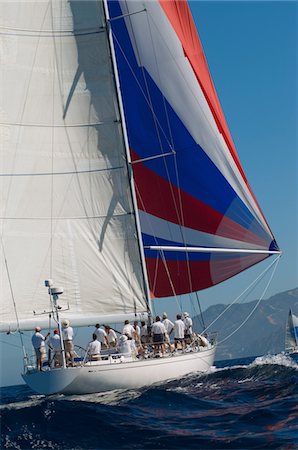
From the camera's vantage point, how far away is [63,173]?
60.7 ft

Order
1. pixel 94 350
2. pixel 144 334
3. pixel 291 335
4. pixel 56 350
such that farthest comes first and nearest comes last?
pixel 291 335, pixel 144 334, pixel 56 350, pixel 94 350

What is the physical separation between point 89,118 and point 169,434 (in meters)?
9.91

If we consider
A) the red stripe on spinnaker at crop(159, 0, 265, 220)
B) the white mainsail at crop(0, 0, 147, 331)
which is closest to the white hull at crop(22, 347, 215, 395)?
the white mainsail at crop(0, 0, 147, 331)

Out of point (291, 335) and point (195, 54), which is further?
point (291, 335)

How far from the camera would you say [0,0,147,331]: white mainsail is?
18016 millimetres

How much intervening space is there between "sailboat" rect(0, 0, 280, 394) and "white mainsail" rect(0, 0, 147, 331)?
29 mm

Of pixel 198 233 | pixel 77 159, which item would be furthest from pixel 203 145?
pixel 77 159

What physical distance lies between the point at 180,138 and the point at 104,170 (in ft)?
11.3

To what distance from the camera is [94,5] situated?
19.2 m

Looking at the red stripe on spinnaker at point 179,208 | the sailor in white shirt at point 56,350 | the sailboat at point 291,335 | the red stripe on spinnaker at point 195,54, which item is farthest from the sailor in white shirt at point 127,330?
the sailboat at point 291,335

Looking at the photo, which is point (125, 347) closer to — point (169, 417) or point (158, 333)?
point (158, 333)

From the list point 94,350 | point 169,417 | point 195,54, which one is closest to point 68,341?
point 94,350

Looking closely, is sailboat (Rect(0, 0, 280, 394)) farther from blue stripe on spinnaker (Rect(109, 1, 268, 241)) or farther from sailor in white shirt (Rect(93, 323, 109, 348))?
sailor in white shirt (Rect(93, 323, 109, 348))

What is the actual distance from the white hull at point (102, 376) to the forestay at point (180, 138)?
4.90 meters
